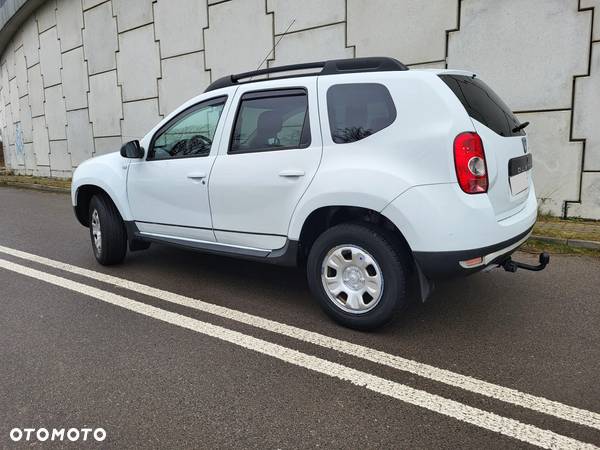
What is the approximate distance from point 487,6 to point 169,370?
6664 millimetres

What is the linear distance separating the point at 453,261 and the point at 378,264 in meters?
0.48

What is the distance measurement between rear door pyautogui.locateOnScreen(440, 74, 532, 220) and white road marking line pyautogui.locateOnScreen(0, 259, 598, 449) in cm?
131

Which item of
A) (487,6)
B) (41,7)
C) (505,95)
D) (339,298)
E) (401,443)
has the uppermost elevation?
(41,7)

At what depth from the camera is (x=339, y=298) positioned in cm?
356

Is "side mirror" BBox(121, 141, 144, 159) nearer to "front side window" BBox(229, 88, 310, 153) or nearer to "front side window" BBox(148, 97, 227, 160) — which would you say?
"front side window" BBox(148, 97, 227, 160)

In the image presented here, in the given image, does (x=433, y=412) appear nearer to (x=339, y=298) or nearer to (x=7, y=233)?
(x=339, y=298)

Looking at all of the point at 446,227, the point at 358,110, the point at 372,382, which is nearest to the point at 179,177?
the point at 358,110

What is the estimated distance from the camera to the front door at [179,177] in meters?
4.24

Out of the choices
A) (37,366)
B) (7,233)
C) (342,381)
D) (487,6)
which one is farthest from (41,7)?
(342,381)

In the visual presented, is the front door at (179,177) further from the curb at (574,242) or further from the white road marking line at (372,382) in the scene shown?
the curb at (574,242)

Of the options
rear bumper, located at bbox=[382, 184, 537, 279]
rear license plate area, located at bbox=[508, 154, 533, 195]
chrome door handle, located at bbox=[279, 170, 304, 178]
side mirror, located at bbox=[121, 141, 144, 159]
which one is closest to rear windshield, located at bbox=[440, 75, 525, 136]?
rear license plate area, located at bbox=[508, 154, 533, 195]

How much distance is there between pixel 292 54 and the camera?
30.6 ft

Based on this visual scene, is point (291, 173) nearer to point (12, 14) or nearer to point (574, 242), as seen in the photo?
point (574, 242)

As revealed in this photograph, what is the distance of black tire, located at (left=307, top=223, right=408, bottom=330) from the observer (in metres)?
3.24
